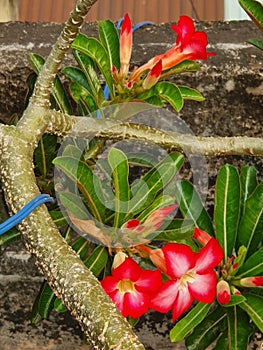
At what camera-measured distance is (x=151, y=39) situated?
4.03 ft

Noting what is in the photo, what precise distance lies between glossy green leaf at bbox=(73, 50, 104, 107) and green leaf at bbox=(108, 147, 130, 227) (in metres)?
0.17

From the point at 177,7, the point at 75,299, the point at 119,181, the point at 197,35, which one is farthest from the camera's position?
the point at 177,7

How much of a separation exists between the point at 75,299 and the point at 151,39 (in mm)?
716

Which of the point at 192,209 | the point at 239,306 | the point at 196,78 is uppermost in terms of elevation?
the point at 196,78

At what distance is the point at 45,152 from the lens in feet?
3.42

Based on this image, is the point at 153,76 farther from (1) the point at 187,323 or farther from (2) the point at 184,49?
(1) the point at 187,323

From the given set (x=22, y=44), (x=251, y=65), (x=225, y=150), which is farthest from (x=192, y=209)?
(x=22, y=44)

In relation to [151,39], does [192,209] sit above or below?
below

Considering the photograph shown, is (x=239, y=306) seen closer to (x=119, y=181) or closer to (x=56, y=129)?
(x=119, y=181)

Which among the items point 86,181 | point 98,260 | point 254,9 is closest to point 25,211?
point 86,181

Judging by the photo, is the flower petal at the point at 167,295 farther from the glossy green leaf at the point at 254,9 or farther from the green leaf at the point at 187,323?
the glossy green leaf at the point at 254,9

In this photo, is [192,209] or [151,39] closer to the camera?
[192,209]

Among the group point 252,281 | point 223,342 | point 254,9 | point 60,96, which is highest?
point 254,9

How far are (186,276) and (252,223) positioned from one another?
0.66ft
